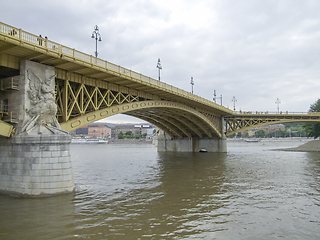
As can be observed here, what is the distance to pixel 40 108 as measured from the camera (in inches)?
579

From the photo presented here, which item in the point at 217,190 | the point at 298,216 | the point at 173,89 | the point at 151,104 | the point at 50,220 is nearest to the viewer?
the point at 50,220

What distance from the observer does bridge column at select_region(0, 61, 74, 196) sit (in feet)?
44.5

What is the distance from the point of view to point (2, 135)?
13.6 m

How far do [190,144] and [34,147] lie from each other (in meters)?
45.4

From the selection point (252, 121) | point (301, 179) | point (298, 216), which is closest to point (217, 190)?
point (298, 216)

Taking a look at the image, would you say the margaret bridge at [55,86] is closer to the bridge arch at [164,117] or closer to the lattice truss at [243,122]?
the bridge arch at [164,117]

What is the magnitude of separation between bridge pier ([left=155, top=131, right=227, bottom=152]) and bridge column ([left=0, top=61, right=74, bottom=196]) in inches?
1705

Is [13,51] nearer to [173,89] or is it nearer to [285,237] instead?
[285,237]

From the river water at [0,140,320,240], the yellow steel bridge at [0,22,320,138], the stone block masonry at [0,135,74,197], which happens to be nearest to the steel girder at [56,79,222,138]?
the yellow steel bridge at [0,22,320,138]

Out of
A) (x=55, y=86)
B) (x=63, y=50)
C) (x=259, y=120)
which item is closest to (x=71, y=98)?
(x=55, y=86)

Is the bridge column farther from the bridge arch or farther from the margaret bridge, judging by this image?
the bridge arch

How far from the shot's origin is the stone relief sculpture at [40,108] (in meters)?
14.4

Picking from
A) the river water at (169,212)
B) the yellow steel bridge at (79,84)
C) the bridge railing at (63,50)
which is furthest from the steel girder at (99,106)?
the river water at (169,212)

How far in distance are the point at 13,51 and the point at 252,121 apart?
55181 mm
